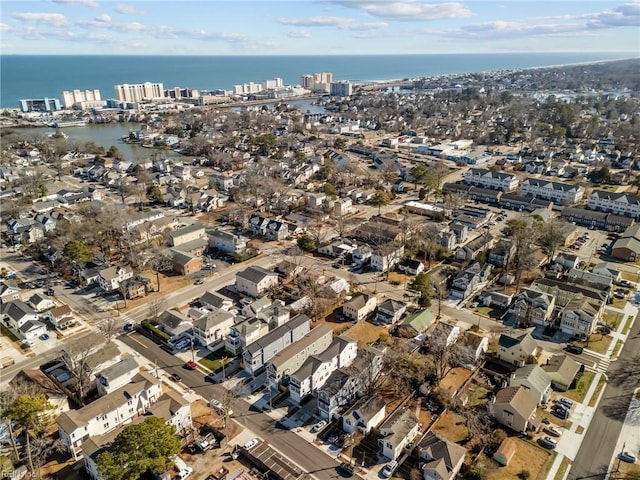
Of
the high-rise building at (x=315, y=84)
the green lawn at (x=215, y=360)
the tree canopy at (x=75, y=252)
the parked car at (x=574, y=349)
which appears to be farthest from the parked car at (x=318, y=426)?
the high-rise building at (x=315, y=84)

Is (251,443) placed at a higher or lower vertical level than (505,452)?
lower

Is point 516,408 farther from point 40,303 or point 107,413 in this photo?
point 40,303

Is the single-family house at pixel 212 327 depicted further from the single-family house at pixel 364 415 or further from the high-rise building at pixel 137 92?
the high-rise building at pixel 137 92

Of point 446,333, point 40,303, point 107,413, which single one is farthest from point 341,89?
point 107,413

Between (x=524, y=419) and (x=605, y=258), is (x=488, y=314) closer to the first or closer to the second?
(x=524, y=419)

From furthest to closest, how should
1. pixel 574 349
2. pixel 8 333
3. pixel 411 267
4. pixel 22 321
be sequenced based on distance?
pixel 411 267, pixel 8 333, pixel 22 321, pixel 574 349
